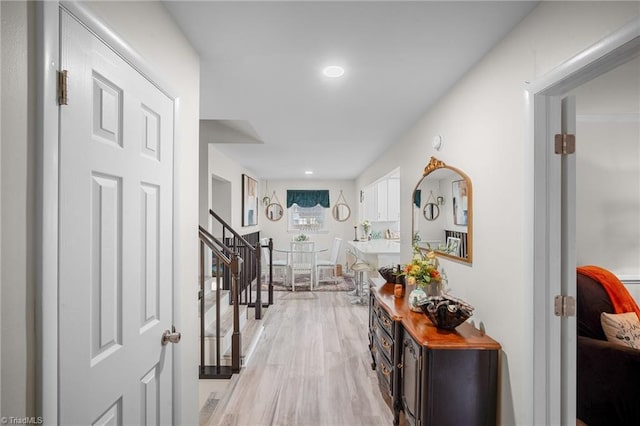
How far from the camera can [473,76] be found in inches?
76.8

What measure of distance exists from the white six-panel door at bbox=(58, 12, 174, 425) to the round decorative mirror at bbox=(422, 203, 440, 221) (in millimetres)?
1899

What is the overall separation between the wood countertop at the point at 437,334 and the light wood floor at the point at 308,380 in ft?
2.52

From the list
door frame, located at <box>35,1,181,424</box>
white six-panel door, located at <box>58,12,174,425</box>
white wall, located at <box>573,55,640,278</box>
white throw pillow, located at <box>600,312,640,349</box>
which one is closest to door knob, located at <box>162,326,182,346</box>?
white six-panel door, located at <box>58,12,174,425</box>

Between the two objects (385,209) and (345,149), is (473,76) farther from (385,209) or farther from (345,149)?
(385,209)

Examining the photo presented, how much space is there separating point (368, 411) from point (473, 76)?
242cm

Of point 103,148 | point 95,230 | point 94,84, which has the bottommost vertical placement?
point 95,230

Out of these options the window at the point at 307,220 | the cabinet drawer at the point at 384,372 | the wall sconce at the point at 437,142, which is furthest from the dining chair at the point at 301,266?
the wall sconce at the point at 437,142

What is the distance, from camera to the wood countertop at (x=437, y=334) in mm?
1672

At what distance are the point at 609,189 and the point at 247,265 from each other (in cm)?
388

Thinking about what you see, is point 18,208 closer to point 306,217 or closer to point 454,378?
point 454,378

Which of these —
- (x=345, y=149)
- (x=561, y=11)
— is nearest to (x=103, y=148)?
(x=561, y=11)

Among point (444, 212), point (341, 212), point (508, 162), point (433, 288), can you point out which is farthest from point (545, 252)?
point (341, 212)

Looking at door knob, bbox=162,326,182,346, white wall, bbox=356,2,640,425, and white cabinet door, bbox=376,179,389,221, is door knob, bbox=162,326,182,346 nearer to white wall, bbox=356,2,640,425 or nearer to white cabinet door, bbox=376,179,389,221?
white wall, bbox=356,2,640,425

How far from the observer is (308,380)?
2.77m
